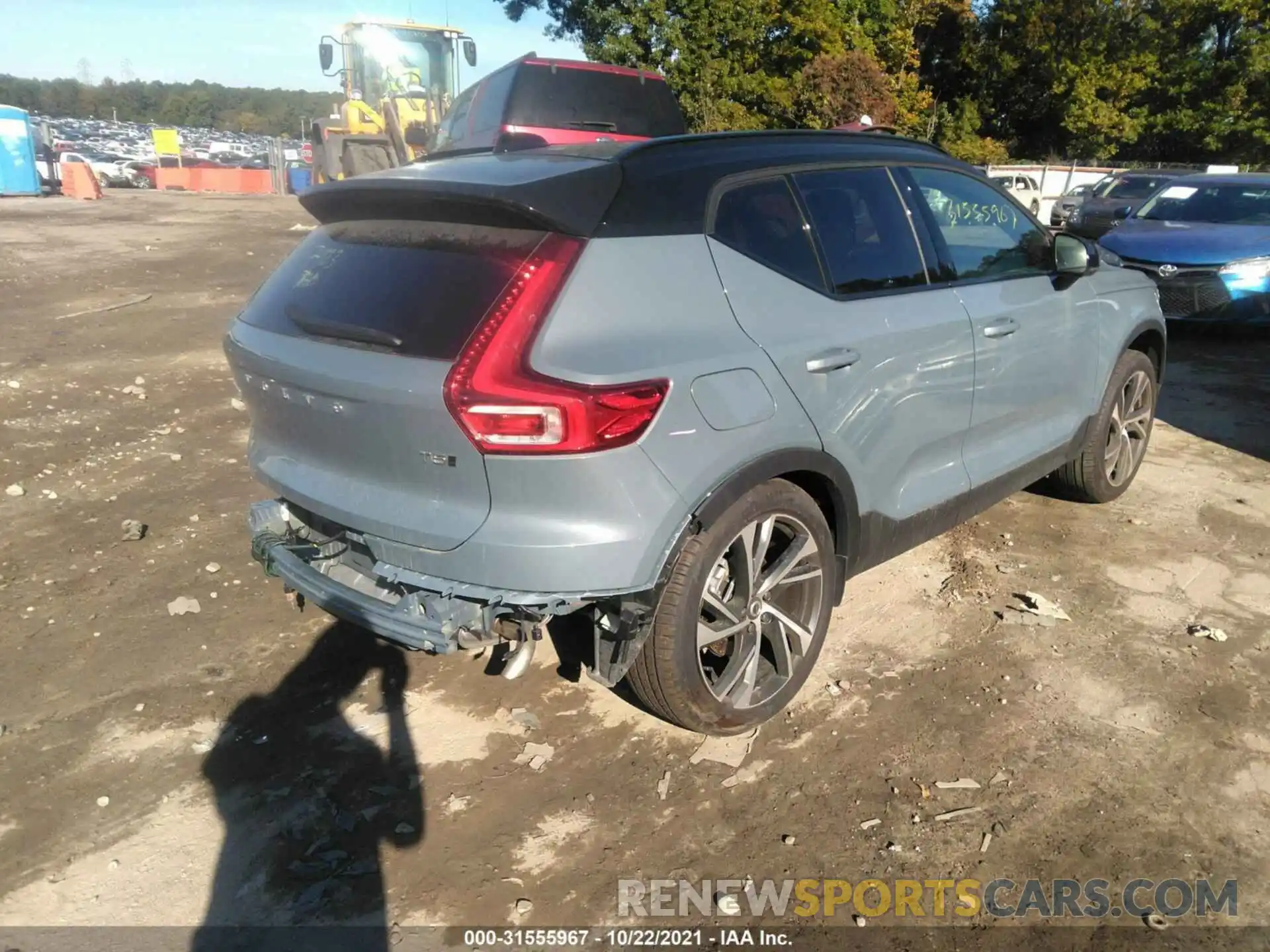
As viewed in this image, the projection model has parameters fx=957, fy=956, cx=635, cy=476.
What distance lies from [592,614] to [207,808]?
1338 mm

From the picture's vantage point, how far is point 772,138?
352 cm

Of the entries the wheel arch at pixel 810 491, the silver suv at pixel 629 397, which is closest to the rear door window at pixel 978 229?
the silver suv at pixel 629 397

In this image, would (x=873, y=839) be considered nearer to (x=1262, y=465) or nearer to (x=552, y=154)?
(x=552, y=154)

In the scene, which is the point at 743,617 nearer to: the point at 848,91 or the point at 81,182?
the point at 81,182

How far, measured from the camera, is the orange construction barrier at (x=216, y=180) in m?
31.4

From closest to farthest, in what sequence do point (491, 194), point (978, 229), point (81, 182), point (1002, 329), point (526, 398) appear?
point (526, 398)
point (491, 194)
point (1002, 329)
point (978, 229)
point (81, 182)

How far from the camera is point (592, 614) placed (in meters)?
2.89

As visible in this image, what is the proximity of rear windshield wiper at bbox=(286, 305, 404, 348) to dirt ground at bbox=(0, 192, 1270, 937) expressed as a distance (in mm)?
1367

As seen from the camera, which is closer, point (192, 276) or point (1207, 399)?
point (1207, 399)

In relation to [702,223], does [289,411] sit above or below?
below

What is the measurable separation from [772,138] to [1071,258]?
1.70 metres

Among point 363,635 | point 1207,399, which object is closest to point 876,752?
point 363,635

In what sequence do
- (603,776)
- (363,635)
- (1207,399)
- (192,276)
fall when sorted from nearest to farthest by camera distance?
(603,776) → (363,635) → (1207,399) → (192,276)

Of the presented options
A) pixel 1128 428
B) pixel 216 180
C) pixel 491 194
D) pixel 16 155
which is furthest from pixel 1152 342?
pixel 216 180
